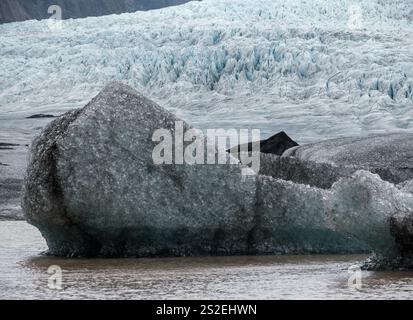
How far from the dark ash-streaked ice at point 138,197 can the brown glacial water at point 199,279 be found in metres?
0.26

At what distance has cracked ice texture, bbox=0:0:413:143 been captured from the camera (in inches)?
1309

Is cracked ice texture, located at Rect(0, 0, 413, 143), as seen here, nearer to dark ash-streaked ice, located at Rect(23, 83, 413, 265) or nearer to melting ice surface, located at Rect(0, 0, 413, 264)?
melting ice surface, located at Rect(0, 0, 413, 264)

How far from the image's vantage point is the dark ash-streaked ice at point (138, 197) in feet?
24.2

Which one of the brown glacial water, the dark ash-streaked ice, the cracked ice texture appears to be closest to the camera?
the brown glacial water

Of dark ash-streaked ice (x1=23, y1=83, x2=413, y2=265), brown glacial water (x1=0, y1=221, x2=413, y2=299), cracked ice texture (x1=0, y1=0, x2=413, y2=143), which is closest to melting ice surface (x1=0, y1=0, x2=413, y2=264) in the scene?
cracked ice texture (x1=0, y1=0, x2=413, y2=143)

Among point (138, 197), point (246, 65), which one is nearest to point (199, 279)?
point (138, 197)

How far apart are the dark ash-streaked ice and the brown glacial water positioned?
26 centimetres

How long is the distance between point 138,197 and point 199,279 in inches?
62.1

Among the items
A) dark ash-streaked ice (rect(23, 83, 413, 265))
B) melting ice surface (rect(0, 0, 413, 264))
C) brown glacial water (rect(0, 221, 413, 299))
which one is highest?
melting ice surface (rect(0, 0, 413, 264))

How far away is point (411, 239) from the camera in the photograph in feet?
20.7

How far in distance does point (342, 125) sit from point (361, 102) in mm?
1436

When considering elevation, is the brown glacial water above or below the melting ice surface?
below

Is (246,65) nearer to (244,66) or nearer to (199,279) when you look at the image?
(244,66)

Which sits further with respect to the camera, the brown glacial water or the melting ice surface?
the melting ice surface
